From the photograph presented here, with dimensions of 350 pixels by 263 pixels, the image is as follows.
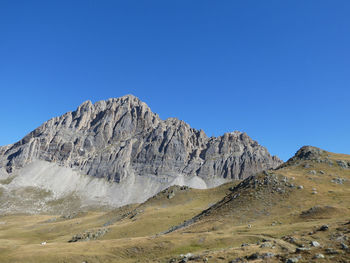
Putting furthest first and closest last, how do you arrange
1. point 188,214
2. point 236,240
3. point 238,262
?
point 188,214 < point 236,240 < point 238,262

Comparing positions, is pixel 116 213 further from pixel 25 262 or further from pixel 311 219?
pixel 311 219

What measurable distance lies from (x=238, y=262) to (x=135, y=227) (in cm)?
7250

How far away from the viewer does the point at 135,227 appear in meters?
94.4

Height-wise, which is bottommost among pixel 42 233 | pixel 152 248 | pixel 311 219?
pixel 42 233

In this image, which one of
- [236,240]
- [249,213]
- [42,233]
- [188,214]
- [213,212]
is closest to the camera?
[236,240]

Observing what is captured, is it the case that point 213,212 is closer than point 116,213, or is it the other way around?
point 213,212

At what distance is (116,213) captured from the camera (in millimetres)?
150375

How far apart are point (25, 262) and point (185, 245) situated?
3455cm

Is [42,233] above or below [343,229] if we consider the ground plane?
below

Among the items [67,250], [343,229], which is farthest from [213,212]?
[343,229]

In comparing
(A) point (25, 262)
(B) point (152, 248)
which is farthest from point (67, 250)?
(B) point (152, 248)

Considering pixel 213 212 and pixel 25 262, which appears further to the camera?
pixel 213 212

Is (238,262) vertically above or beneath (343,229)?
beneath

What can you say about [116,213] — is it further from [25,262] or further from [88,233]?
[25,262]
